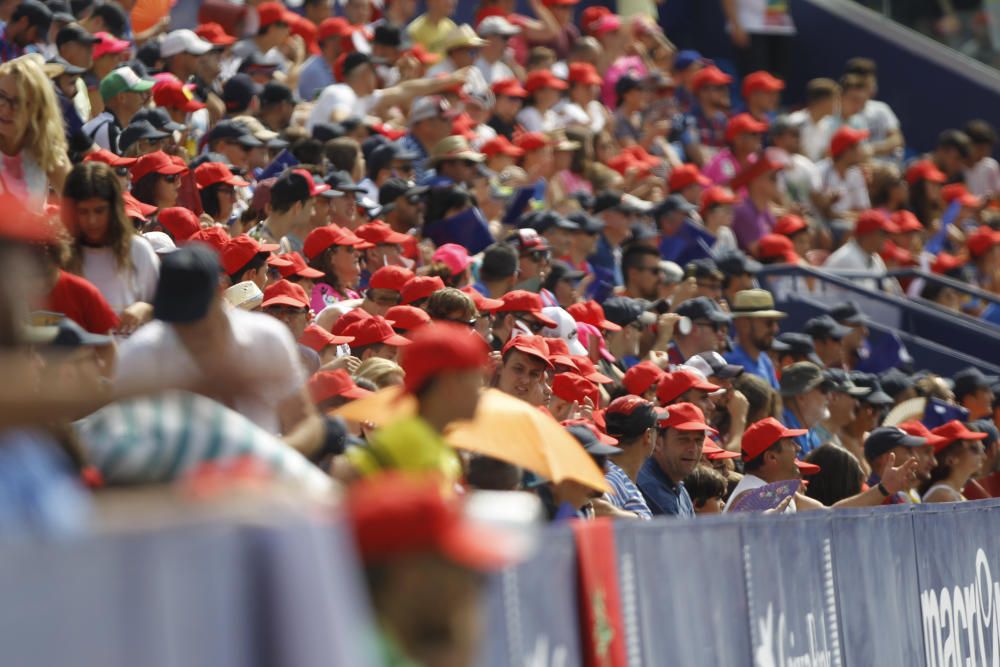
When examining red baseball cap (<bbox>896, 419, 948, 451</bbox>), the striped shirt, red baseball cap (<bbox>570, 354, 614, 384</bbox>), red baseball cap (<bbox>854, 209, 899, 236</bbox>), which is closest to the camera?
the striped shirt

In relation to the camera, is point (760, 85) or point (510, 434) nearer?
point (510, 434)

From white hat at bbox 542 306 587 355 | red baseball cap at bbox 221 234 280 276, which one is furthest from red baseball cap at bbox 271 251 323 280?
white hat at bbox 542 306 587 355

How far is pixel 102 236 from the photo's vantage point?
23.1 feet

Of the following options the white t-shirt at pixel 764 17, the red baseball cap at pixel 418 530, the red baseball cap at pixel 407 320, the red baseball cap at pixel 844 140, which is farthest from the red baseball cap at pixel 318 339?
the white t-shirt at pixel 764 17

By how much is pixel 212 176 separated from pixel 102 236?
3.04m

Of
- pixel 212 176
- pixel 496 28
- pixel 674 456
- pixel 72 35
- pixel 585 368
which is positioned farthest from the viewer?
pixel 496 28

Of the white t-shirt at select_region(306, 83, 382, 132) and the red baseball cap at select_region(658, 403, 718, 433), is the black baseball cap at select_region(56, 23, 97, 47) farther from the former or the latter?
the red baseball cap at select_region(658, 403, 718, 433)

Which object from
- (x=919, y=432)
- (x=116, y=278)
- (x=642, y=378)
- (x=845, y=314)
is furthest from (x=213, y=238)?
(x=845, y=314)

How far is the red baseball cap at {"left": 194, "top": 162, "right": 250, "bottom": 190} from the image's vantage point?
10039 mm

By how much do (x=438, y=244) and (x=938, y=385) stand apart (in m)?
3.83

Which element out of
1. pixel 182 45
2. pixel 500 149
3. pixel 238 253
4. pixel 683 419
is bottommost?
pixel 683 419

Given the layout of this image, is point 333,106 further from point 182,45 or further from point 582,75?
point 582,75

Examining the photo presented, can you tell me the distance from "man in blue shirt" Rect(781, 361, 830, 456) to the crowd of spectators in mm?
20

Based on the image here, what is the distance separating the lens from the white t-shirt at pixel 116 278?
7023 millimetres
